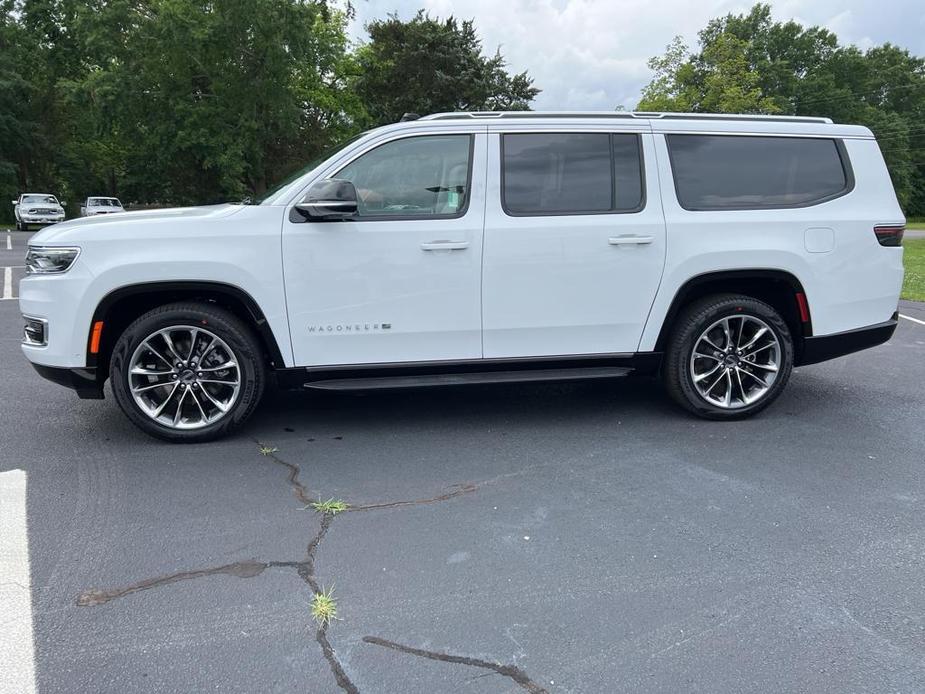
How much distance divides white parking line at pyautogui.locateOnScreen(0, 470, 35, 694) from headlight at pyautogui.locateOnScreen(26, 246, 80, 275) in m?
1.22

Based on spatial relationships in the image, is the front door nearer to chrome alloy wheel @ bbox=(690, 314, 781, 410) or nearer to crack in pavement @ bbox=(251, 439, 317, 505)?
crack in pavement @ bbox=(251, 439, 317, 505)

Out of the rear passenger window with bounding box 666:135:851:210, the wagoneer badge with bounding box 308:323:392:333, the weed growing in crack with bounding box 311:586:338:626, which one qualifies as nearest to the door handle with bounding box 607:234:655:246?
the rear passenger window with bounding box 666:135:851:210

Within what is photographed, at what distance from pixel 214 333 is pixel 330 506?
56.1 inches

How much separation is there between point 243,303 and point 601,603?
2731mm

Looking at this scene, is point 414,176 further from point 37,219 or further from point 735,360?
point 37,219

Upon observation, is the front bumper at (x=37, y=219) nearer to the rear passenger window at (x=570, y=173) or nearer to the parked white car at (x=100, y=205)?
the parked white car at (x=100, y=205)

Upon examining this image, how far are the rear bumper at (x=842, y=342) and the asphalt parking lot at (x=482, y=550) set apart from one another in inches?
18.1

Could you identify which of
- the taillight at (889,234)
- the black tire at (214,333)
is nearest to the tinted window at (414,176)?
the black tire at (214,333)

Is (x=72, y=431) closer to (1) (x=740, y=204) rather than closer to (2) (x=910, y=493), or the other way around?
(1) (x=740, y=204)

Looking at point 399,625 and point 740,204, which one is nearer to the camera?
point 399,625

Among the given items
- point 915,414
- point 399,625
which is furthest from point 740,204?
point 399,625

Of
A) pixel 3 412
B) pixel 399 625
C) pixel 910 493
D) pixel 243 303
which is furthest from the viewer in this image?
pixel 3 412

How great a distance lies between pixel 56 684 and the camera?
7.46 ft

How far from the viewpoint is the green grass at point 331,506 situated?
11.5ft
